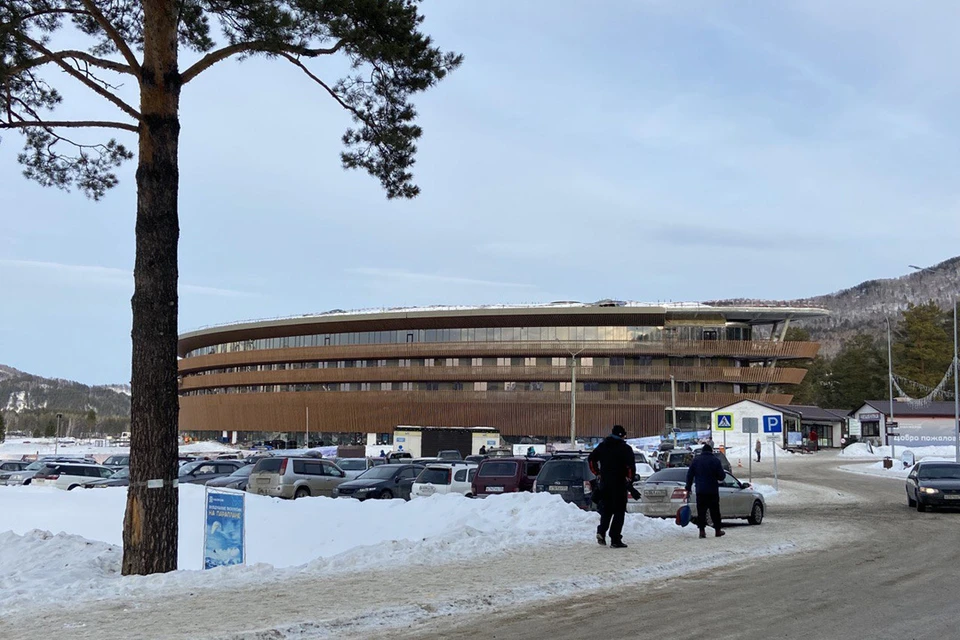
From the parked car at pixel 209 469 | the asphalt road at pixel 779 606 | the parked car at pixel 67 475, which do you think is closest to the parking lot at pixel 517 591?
the asphalt road at pixel 779 606

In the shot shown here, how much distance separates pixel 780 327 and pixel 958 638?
304ft

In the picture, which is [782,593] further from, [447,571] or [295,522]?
[295,522]

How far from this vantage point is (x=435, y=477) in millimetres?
27750

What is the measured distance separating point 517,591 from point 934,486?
63.8 ft

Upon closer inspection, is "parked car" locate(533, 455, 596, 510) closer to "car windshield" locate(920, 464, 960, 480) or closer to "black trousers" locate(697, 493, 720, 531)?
"black trousers" locate(697, 493, 720, 531)

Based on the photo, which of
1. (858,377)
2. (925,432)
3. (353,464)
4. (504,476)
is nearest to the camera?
(504,476)

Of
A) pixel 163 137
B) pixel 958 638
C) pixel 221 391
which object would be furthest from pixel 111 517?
pixel 221 391

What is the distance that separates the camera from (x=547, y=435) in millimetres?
93625

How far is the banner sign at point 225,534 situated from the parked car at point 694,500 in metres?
11.3

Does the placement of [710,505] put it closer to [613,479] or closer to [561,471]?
[613,479]

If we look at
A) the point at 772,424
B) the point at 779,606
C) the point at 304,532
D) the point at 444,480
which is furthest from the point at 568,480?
the point at 772,424

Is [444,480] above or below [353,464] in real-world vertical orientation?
above

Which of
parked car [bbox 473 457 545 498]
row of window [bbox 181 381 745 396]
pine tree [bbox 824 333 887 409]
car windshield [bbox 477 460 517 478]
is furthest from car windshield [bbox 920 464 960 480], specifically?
pine tree [bbox 824 333 887 409]

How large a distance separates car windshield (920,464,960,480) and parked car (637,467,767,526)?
7811mm
